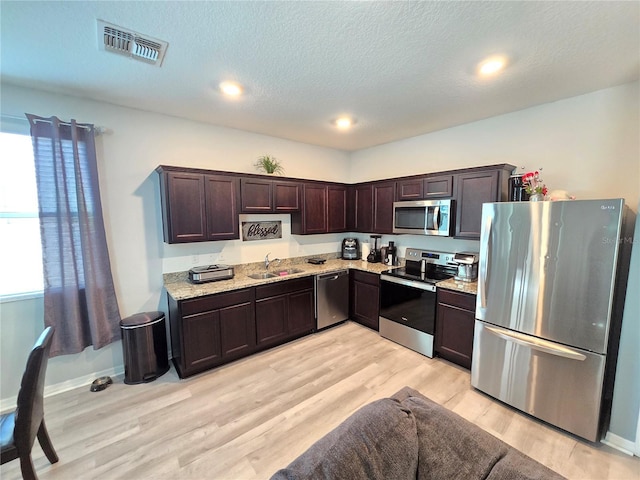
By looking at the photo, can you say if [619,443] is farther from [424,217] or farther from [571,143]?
[571,143]

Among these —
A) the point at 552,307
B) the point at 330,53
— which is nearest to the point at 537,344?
the point at 552,307

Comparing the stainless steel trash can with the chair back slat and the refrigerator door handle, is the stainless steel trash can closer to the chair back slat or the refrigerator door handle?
the chair back slat

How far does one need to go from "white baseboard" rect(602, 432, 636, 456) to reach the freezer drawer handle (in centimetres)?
65

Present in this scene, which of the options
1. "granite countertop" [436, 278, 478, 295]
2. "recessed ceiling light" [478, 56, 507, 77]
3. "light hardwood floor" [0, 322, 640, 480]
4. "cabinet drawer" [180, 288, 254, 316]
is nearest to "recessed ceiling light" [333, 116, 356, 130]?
"recessed ceiling light" [478, 56, 507, 77]

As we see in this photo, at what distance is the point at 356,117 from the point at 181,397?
3.44m

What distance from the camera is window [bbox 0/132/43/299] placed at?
2.35m

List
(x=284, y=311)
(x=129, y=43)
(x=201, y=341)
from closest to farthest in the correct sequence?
1. (x=129, y=43)
2. (x=201, y=341)
3. (x=284, y=311)

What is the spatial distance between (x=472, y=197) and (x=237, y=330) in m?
3.04

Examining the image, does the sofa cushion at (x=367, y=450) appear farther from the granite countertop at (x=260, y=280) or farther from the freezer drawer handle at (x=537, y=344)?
the granite countertop at (x=260, y=280)

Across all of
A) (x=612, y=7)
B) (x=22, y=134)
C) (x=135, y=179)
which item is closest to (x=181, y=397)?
(x=135, y=179)

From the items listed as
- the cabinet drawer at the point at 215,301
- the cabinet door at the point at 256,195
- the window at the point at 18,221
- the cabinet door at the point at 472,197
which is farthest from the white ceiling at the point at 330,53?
the cabinet drawer at the point at 215,301

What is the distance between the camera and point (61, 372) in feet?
8.57

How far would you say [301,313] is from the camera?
358 cm

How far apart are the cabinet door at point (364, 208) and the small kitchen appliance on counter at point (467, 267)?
139cm
